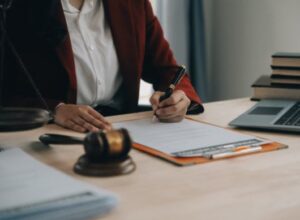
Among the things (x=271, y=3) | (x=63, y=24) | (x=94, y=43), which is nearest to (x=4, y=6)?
(x=63, y=24)

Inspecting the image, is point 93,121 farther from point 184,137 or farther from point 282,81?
point 282,81

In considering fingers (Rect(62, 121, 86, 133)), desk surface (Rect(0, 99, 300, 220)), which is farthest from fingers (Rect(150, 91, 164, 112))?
desk surface (Rect(0, 99, 300, 220))

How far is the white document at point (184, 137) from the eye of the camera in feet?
4.08

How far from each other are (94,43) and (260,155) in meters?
0.82

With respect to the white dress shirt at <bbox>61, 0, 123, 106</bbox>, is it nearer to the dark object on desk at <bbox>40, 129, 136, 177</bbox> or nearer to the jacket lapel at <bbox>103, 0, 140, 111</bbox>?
the jacket lapel at <bbox>103, 0, 140, 111</bbox>

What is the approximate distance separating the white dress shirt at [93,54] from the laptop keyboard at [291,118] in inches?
23.0

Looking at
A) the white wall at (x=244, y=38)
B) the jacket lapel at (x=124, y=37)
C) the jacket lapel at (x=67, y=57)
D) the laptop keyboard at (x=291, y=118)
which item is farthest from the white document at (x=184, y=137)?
the white wall at (x=244, y=38)

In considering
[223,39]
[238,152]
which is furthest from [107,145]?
[223,39]

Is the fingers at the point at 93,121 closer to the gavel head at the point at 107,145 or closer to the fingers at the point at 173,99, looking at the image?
the fingers at the point at 173,99

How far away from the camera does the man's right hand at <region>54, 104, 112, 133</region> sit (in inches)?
55.6

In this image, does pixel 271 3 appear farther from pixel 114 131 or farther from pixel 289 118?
pixel 114 131

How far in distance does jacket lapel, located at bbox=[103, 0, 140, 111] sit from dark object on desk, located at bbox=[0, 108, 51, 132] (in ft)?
2.13

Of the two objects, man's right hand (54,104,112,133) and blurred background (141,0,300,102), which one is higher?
man's right hand (54,104,112,133)

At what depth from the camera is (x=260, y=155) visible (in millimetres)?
1224
